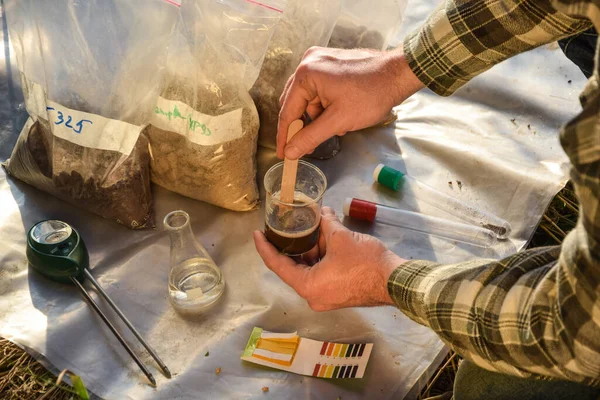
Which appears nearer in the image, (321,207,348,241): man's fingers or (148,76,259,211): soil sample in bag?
(321,207,348,241): man's fingers

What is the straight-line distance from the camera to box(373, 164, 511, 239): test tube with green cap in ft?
4.49

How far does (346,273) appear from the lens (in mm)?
1007

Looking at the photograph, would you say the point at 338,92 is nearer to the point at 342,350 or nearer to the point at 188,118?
the point at 188,118

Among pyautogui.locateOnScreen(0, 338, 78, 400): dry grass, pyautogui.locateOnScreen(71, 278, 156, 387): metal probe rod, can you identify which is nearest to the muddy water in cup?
pyautogui.locateOnScreen(71, 278, 156, 387): metal probe rod

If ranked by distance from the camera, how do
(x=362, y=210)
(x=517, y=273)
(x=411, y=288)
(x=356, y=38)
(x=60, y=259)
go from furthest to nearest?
1. (x=356, y=38)
2. (x=362, y=210)
3. (x=60, y=259)
4. (x=411, y=288)
5. (x=517, y=273)

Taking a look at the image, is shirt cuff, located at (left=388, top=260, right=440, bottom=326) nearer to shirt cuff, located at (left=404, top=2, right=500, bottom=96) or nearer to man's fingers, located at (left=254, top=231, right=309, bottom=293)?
man's fingers, located at (left=254, top=231, right=309, bottom=293)

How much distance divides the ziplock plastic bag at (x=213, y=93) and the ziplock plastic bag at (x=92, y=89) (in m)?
0.04

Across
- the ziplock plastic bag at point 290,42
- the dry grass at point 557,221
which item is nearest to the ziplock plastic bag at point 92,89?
the ziplock plastic bag at point 290,42

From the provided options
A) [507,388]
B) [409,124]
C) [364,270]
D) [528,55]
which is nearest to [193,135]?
[364,270]

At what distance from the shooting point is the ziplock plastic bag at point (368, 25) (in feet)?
5.00

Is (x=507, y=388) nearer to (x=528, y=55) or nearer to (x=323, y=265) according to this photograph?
(x=323, y=265)

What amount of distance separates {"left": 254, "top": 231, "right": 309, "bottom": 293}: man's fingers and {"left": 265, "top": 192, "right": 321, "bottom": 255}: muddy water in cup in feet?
0.08

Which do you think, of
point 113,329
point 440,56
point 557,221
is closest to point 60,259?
point 113,329

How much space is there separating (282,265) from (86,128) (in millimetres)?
525
